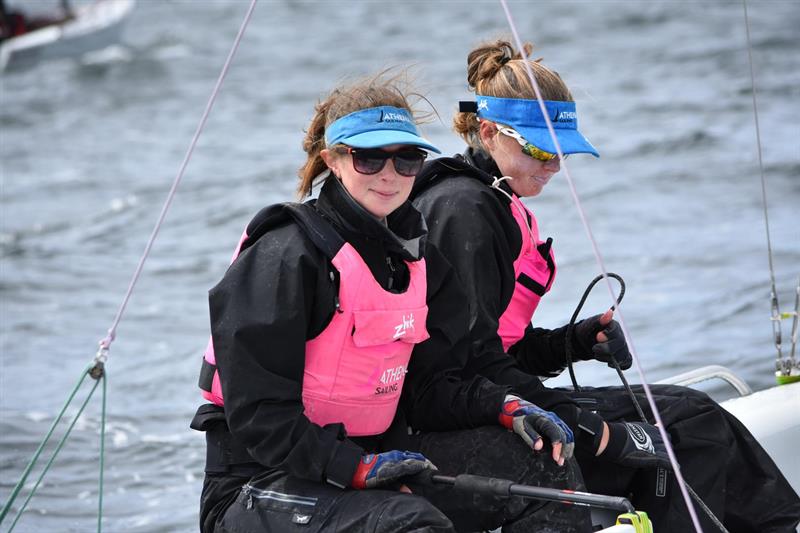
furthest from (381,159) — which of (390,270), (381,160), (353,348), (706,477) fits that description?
(706,477)

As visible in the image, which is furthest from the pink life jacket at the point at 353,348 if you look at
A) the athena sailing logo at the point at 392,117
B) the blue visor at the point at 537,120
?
the blue visor at the point at 537,120

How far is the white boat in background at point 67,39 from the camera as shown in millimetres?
24219

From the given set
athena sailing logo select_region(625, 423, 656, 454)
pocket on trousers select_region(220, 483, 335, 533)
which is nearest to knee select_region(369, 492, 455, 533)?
pocket on trousers select_region(220, 483, 335, 533)

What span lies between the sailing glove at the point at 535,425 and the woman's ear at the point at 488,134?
696mm

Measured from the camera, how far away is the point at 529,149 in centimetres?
274

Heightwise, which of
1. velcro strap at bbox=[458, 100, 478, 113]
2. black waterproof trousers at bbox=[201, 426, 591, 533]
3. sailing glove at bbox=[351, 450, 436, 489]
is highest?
velcro strap at bbox=[458, 100, 478, 113]

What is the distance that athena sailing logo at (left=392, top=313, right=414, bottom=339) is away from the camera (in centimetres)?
232

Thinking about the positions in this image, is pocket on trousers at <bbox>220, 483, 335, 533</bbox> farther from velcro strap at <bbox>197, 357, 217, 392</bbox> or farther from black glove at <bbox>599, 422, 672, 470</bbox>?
black glove at <bbox>599, 422, 672, 470</bbox>

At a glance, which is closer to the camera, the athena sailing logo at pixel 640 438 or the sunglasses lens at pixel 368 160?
the sunglasses lens at pixel 368 160

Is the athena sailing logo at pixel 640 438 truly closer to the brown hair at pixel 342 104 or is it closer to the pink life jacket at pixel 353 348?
the pink life jacket at pixel 353 348

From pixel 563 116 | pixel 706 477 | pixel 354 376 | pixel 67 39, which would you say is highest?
pixel 563 116

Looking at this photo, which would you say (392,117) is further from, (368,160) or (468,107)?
(468,107)

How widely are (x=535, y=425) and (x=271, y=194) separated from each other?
8.98 metres

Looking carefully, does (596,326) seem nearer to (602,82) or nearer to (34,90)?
(602,82)
